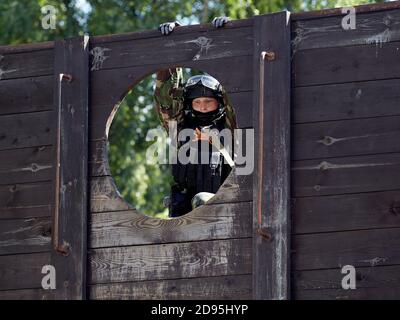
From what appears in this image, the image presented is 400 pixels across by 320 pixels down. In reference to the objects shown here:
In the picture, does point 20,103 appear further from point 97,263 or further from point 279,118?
point 279,118

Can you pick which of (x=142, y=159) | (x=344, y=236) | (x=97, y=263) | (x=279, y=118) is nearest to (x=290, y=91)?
(x=279, y=118)

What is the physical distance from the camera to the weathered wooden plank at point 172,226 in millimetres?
9844

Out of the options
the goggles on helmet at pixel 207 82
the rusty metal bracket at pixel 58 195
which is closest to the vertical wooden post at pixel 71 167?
the rusty metal bracket at pixel 58 195

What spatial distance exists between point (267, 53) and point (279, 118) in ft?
1.47

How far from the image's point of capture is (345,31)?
9.73 m

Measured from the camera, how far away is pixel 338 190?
31.5ft

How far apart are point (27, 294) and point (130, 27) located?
29.7 ft

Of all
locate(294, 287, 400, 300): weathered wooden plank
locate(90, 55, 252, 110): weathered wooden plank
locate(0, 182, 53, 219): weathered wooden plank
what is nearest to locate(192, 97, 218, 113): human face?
locate(90, 55, 252, 110): weathered wooden plank

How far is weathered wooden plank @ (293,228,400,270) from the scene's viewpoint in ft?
30.9

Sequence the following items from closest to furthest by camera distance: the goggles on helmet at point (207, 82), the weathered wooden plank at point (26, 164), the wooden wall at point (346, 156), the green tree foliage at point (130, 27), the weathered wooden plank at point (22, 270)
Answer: the wooden wall at point (346, 156) → the weathered wooden plank at point (22, 270) → the weathered wooden plank at point (26, 164) → the goggles on helmet at point (207, 82) → the green tree foliage at point (130, 27)

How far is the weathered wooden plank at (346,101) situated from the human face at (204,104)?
59.0 inches

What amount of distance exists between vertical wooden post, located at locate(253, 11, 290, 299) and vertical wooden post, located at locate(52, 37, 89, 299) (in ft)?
4.15

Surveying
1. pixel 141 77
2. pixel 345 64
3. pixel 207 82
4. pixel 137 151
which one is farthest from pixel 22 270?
pixel 137 151

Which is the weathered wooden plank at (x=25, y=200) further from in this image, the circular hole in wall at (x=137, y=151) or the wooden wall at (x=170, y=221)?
the circular hole in wall at (x=137, y=151)
